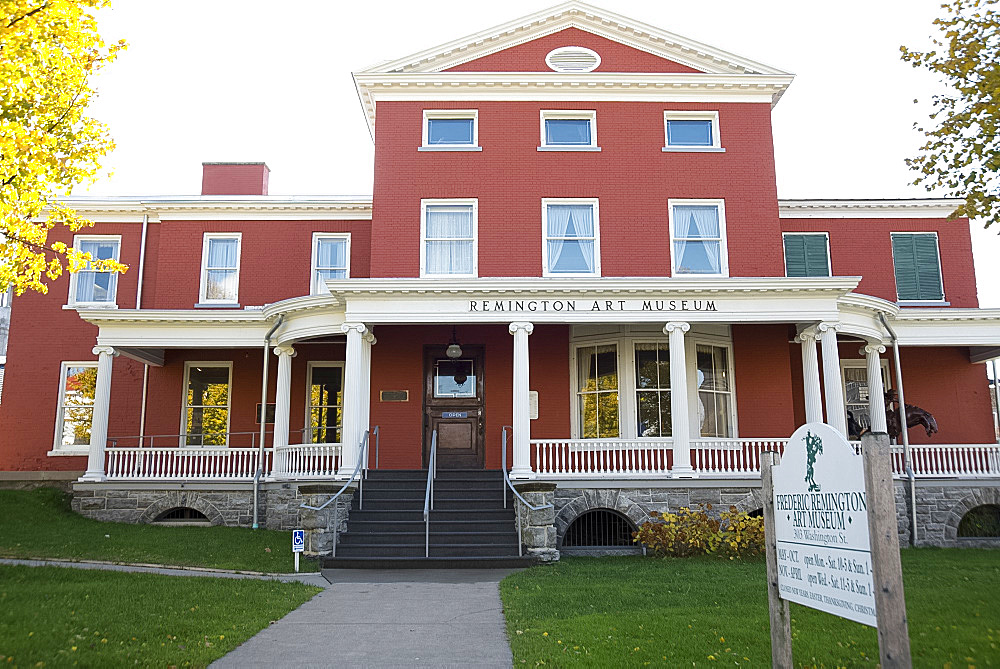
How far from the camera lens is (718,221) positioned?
61.6 ft

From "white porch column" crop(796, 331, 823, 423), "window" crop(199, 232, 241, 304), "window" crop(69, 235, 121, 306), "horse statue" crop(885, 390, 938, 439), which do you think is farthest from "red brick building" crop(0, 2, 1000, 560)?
"window" crop(69, 235, 121, 306)

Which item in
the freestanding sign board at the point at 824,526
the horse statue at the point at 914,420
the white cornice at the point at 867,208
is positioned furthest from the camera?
the white cornice at the point at 867,208

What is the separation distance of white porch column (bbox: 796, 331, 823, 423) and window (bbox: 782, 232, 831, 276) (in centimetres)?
455

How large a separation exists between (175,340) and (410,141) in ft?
22.3

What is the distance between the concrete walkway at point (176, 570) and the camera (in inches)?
479

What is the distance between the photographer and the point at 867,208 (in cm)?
2136

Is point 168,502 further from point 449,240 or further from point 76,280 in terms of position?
point 449,240

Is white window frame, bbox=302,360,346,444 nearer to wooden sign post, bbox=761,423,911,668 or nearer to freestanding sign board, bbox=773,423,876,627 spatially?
wooden sign post, bbox=761,423,911,668

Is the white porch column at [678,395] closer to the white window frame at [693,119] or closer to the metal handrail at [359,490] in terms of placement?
the white window frame at [693,119]

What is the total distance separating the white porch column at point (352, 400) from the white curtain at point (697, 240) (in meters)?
7.02

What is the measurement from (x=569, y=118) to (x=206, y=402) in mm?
10996

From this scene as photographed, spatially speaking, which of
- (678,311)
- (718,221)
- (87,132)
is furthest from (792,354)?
(87,132)

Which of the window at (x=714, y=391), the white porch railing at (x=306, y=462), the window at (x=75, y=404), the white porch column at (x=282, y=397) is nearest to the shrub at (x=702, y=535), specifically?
the window at (x=714, y=391)

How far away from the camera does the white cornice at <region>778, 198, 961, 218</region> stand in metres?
21.3
